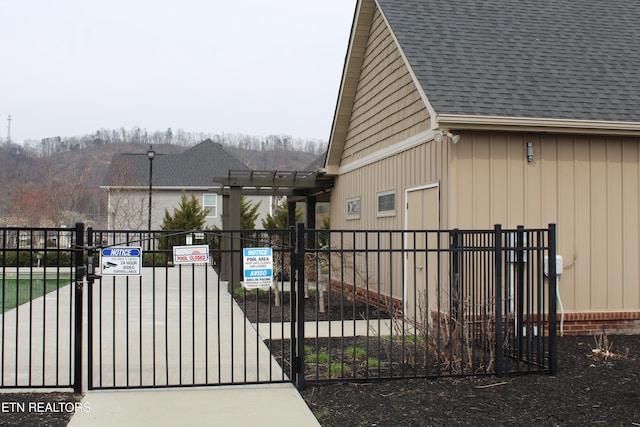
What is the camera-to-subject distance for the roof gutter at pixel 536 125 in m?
8.37

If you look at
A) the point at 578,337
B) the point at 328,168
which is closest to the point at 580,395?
the point at 578,337

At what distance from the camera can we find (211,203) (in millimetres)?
35938

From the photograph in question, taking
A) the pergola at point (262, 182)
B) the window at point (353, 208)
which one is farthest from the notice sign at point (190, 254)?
the pergola at point (262, 182)

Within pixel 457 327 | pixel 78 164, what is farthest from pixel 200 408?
pixel 78 164

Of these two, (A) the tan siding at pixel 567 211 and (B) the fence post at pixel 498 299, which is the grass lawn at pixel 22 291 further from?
(A) the tan siding at pixel 567 211

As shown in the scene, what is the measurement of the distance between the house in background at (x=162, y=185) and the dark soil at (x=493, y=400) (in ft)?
83.4

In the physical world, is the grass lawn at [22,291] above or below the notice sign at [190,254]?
below

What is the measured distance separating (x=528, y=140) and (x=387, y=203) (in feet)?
10.7

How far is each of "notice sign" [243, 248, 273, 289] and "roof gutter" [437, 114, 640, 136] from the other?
11.3 ft

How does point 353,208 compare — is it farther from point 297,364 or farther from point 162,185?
point 162,185

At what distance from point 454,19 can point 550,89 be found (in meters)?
2.45

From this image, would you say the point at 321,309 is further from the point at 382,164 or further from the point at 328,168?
the point at 328,168

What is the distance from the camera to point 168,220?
93.1 ft

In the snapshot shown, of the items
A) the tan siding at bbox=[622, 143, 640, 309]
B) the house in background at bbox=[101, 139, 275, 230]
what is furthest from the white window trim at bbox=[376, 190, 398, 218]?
the house in background at bbox=[101, 139, 275, 230]
